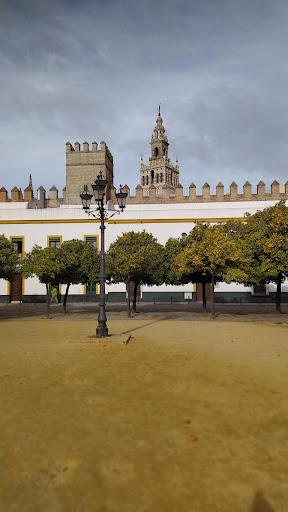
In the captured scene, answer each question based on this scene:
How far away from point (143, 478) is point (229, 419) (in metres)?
1.77

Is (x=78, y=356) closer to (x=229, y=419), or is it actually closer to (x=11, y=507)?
(x=229, y=419)

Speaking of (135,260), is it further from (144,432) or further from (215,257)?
(144,432)

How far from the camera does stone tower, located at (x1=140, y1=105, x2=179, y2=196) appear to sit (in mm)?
76375

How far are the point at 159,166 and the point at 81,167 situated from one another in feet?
149

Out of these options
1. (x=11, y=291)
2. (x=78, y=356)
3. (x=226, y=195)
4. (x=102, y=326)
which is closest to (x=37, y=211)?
(x=11, y=291)

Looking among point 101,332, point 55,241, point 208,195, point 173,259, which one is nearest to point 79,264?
point 173,259

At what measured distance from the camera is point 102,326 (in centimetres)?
Answer: 1105

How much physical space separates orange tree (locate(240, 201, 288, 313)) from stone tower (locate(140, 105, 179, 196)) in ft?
186

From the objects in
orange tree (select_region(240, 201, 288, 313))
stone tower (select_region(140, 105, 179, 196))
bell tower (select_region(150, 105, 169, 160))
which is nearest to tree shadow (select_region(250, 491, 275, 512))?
orange tree (select_region(240, 201, 288, 313))

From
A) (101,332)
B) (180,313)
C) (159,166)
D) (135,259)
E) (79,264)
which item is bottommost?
(180,313)

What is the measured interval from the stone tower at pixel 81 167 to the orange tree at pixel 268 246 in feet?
64.7

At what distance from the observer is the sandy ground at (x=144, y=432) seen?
10.3 feet

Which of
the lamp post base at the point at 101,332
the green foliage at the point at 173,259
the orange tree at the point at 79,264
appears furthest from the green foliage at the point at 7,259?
the lamp post base at the point at 101,332

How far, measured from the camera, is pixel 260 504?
303 cm
